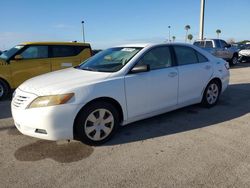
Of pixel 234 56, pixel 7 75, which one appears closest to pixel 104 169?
pixel 7 75

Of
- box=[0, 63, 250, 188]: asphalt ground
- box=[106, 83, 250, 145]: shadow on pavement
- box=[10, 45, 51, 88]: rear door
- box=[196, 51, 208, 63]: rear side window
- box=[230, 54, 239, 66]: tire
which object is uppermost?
box=[196, 51, 208, 63]: rear side window

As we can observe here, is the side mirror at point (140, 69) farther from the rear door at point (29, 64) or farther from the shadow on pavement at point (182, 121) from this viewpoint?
the rear door at point (29, 64)

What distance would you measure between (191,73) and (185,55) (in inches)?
15.5

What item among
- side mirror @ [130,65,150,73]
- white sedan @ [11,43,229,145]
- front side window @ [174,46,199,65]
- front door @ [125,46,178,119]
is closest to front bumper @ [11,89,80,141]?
white sedan @ [11,43,229,145]

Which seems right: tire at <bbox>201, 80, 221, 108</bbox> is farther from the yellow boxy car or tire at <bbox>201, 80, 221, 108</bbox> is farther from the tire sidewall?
the tire sidewall

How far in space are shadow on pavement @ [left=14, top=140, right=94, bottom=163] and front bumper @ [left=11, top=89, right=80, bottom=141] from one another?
238 mm

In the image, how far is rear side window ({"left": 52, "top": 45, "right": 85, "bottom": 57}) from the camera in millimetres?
8305

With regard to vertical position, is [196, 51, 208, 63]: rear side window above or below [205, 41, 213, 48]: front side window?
above

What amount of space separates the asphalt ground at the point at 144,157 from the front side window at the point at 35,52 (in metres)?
3.59

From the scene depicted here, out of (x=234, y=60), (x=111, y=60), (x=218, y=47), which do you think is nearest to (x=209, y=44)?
(x=218, y=47)

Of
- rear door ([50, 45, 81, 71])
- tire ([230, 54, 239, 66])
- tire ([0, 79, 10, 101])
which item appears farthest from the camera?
tire ([230, 54, 239, 66])

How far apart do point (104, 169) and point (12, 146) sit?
65.9 inches

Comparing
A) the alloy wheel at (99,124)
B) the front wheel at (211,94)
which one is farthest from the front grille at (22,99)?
the front wheel at (211,94)

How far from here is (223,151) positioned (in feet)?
11.4
